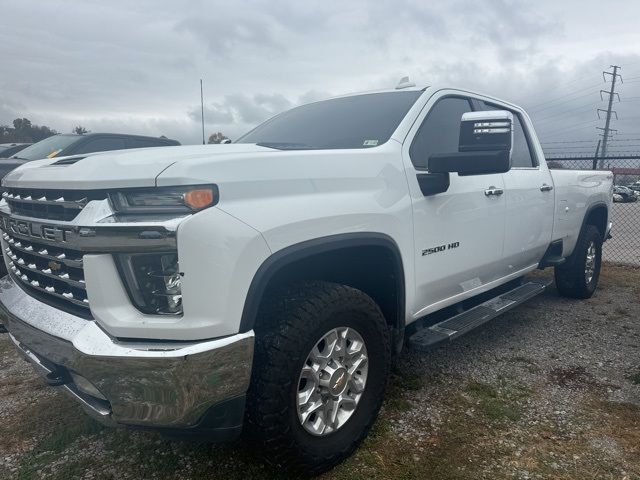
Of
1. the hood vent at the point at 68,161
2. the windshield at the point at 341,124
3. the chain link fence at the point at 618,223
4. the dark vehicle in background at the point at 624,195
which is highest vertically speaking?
the windshield at the point at 341,124

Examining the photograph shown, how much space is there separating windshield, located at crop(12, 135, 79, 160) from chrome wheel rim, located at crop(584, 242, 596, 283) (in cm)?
671

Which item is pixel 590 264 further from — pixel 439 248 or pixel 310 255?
pixel 310 255

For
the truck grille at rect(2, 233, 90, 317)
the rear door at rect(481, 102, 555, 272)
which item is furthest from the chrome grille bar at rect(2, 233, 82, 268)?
the rear door at rect(481, 102, 555, 272)

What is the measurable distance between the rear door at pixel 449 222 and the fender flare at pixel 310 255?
187 millimetres

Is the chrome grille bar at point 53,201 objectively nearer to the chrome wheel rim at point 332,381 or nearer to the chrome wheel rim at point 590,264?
the chrome wheel rim at point 332,381

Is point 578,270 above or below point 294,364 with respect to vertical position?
below

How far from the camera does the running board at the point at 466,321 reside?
3.08 metres

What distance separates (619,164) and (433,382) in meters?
7.98

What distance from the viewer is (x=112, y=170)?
80.7 inches

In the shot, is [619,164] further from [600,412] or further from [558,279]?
[600,412]

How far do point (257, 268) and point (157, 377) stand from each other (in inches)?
21.6

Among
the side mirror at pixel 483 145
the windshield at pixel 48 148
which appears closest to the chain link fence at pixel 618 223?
the side mirror at pixel 483 145

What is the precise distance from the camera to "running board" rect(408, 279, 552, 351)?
3.08 m

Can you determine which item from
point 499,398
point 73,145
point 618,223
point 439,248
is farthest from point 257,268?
point 618,223
